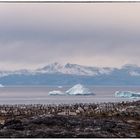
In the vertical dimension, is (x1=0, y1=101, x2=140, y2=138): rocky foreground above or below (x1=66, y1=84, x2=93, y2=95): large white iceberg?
below

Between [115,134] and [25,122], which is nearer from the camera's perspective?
[115,134]

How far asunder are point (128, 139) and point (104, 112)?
9.17 m

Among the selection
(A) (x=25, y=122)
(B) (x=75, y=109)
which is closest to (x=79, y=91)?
(B) (x=75, y=109)

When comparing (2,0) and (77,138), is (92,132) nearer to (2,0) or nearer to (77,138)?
(77,138)

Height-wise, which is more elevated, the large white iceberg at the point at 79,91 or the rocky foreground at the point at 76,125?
the large white iceberg at the point at 79,91

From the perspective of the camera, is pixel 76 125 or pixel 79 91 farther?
pixel 79 91

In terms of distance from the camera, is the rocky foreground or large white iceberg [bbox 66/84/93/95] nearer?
the rocky foreground

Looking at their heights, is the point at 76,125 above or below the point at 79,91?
below

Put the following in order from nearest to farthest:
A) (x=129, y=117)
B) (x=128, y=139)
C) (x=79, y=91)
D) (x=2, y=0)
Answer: (x=128, y=139), (x=2, y=0), (x=129, y=117), (x=79, y=91)

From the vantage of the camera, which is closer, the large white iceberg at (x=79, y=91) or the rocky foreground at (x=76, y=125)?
the rocky foreground at (x=76, y=125)

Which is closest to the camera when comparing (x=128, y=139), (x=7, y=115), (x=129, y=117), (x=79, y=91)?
(x=128, y=139)

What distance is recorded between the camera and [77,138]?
24203 mm

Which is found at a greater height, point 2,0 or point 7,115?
point 2,0

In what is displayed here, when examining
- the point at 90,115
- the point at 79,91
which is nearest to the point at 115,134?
the point at 90,115
